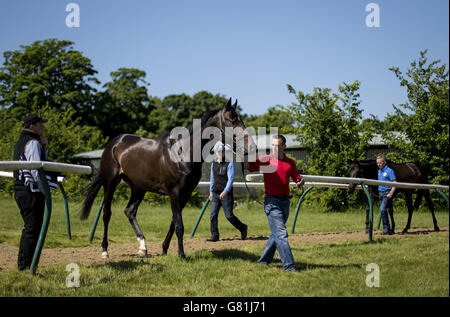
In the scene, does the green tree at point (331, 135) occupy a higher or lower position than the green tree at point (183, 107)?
lower

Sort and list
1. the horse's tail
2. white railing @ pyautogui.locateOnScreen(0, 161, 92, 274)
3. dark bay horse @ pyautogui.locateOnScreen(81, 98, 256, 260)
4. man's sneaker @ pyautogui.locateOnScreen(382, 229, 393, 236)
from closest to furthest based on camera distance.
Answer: white railing @ pyautogui.locateOnScreen(0, 161, 92, 274), dark bay horse @ pyautogui.locateOnScreen(81, 98, 256, 260), the horse's tail, man's sneaker @ pyautogui.locateOnScreen(382, 229, 393, 236)

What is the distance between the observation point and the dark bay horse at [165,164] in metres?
5.67

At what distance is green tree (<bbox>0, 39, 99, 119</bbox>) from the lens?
39375mm

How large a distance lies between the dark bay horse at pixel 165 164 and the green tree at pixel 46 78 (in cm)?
3515

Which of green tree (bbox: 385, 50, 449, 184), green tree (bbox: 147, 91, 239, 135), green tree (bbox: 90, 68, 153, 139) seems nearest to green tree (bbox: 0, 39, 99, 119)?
green tree (bbox: 90, 68, 153, 139)

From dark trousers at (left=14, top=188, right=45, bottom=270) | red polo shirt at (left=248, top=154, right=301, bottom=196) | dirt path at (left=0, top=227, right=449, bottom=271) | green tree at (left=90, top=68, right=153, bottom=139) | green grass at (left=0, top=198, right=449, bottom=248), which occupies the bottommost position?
green grass at (left=0, top=198, right=449, bottom=248)

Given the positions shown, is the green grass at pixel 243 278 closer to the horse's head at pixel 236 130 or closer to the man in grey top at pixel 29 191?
the man in grey top at pixel 29 191

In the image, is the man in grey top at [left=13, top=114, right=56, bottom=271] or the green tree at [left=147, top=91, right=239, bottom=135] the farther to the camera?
A: the green tree at [left=147, top=91, right=239, bottom=135]

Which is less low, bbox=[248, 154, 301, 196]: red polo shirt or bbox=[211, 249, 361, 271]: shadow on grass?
bbox=[248, 154, 301, 196]: red polo shirt

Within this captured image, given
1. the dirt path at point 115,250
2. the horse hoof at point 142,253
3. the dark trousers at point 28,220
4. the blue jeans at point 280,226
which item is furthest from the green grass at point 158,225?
the blue jeans at point 280,226

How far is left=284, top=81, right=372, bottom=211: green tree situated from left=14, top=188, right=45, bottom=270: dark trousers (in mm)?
12810

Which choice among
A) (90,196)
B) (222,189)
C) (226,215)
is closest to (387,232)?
(226,215)

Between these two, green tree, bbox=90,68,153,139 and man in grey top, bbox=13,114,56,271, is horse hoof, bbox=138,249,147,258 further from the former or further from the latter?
green tree, bbox=90,68,153,139
